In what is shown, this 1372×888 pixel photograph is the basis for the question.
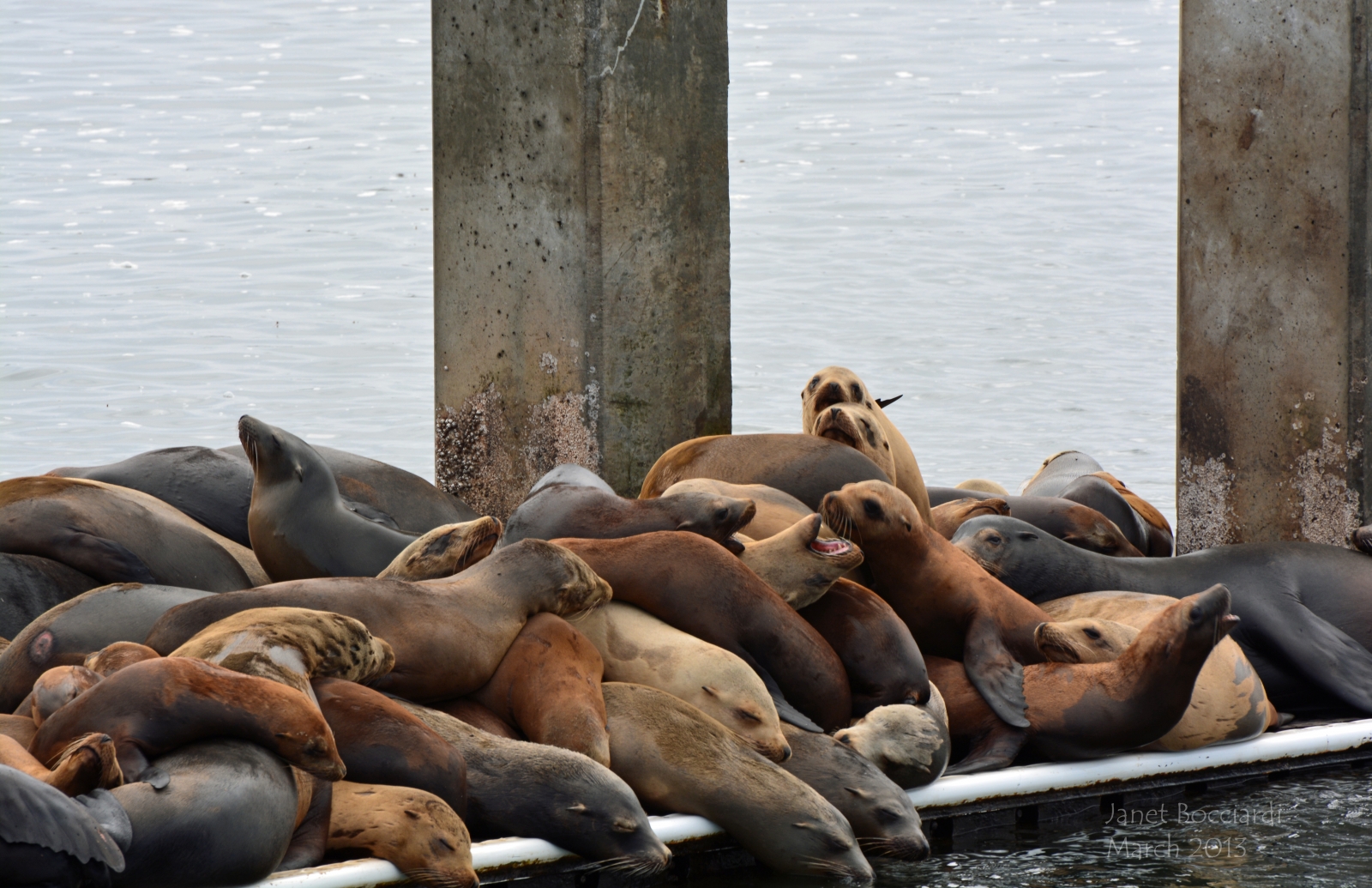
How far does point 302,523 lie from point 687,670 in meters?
1.53

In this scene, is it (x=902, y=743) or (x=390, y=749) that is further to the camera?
(x=902, y=743)

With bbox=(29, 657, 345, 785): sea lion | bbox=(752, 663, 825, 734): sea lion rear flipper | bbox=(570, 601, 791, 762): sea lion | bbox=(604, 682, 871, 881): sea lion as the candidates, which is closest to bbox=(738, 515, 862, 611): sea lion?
bbox=(752, 663, 825, 734): sea lion rear flipper


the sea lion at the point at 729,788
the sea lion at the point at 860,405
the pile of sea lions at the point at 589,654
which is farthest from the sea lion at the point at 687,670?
the sea lion at the point at 860,405

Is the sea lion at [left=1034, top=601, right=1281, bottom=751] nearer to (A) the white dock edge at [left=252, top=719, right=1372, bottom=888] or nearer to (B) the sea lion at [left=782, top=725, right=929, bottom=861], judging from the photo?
(A) the white dock edge at [left=252, top=719, right=1372, bottom=888]

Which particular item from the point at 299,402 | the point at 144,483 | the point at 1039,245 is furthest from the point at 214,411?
the point at 1039,245

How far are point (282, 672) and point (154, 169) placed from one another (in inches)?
717

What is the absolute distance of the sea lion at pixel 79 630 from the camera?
445cm

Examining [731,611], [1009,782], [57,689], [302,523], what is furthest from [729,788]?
[302,523]

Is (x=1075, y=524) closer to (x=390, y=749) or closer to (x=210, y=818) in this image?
(x=390, y=749)

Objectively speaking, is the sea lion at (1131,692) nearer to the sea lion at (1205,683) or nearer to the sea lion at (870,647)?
the sea lion at (1205,683)

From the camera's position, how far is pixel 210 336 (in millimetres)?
15500

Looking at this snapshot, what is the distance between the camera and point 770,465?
611cm

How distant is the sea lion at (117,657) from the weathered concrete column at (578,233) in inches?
100

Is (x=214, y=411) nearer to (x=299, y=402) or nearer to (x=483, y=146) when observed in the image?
(x=299, y=402)
